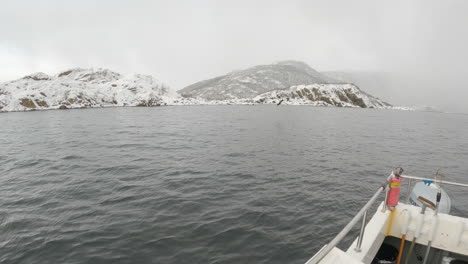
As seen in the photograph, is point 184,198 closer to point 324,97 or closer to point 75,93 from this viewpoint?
point 75,93

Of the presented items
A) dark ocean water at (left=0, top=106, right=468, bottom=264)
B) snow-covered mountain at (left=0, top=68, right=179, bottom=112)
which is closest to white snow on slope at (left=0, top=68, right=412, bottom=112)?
snow-covered mountain at (left=0, top=68, right=179, bottom=112)

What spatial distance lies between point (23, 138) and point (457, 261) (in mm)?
44038

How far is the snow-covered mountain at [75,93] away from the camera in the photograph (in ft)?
305

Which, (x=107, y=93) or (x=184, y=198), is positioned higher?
(x=107, y=93)

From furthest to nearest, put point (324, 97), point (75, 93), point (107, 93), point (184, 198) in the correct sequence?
1. point (324, 97)
2. point (107, 93)
3. point (75, 93)
4. point (184, 198)

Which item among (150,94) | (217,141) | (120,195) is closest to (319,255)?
(120,195)

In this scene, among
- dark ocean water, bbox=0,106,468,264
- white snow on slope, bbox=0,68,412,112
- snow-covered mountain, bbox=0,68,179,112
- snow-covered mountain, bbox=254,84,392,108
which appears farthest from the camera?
snow-covered mountain, bbox=254,84,392,108

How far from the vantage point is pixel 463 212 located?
44.8ft

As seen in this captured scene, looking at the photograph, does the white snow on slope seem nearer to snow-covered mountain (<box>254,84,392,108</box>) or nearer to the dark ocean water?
snow-covered mountain (<box>254,84,392,108</box>)

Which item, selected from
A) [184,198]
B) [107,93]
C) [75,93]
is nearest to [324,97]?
[107,93]

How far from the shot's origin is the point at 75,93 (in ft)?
339

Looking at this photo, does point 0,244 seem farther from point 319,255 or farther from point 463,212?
point 463,212

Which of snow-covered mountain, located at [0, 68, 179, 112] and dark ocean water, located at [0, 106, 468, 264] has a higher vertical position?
snow-covered mountain, located at [0, 68, 179, 112]

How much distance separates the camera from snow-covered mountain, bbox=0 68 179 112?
9281 centimetres
